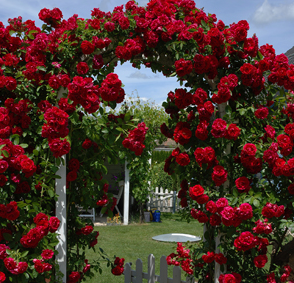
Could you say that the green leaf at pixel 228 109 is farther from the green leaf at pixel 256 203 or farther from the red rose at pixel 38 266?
the red rose at pixel 38 266

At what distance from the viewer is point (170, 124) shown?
3.10 meters

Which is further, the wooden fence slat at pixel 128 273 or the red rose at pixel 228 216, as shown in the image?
the wooden fence slat at pixel 128 273

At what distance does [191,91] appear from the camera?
2.74 meters

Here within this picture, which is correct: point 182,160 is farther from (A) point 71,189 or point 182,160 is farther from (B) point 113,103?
(A) point 71,189

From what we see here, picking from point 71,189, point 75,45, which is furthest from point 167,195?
point 75,45

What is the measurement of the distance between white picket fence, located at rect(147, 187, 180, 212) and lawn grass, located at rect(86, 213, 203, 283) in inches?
32.4

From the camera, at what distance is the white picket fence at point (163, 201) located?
9.84 metres

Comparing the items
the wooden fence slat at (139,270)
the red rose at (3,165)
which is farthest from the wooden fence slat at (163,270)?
the red rose at (3,165)

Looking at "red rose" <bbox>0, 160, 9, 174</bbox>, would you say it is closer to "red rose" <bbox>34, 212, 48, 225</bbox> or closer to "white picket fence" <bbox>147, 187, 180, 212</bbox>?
"red rose" <bbox>34, 212, 48, 225</bbox>

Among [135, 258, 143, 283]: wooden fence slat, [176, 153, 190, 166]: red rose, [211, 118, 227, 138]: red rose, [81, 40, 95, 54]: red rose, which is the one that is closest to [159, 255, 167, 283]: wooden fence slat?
[135, 258, 143, 283]: wooden fence slat

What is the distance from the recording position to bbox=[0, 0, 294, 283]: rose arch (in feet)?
7.92

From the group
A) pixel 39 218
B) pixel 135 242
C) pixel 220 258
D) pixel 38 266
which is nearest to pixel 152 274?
pixel 220 258

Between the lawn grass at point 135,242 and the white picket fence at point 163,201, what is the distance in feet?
2.70

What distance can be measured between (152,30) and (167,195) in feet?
25.9
